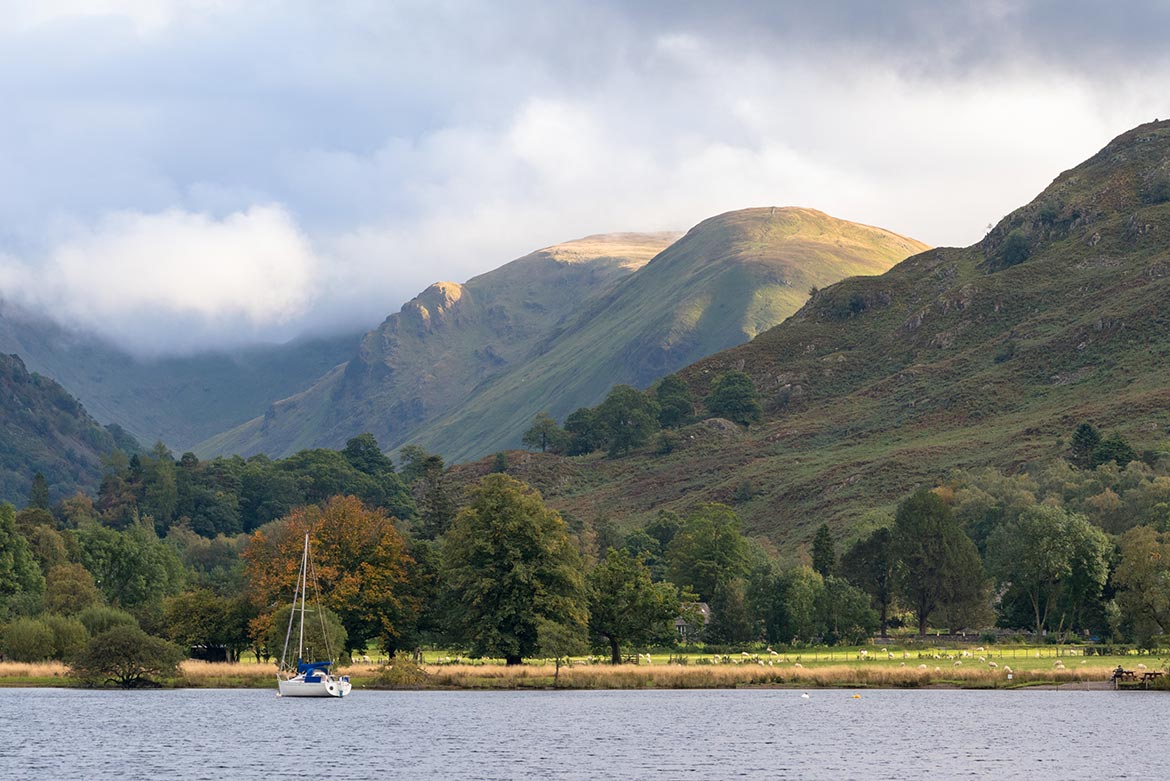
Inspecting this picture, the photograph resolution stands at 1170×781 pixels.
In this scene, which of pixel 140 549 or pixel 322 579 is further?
pixel 140 549

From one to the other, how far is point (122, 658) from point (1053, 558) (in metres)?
92.1

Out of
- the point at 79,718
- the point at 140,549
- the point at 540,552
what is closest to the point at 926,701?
the point at 540,552

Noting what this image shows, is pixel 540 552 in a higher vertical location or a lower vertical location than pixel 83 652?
higher

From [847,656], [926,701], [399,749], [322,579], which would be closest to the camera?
[399,749]

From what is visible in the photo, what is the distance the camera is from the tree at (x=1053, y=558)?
490ft

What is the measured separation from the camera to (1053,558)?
148750mm

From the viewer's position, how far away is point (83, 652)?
12012 cm

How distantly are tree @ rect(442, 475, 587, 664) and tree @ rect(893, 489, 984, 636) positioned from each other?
5752 cm

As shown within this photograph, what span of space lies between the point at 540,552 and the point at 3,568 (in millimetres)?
61744

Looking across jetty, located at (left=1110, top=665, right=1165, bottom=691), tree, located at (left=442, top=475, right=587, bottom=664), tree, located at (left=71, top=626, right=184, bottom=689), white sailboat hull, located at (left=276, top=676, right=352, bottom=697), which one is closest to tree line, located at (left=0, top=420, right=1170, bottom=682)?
tree, located at (left=442, top=475, right=587, bottom=664)

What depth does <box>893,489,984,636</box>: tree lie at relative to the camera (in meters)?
169

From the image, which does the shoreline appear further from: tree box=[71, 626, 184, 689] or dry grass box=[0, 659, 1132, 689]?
tree box=[71, 626, 184, 689]

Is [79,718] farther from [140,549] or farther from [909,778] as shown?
[140,549]

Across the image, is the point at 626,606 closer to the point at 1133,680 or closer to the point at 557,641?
the point at 557,641
